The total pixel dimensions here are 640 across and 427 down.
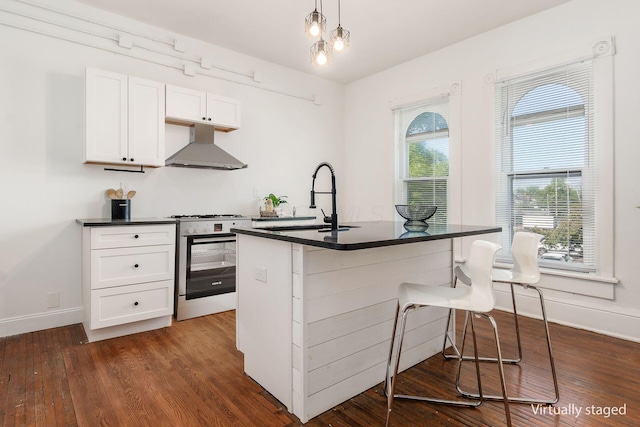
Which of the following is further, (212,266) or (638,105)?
(212,266)

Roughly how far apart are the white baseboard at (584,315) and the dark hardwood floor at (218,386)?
0.14 m

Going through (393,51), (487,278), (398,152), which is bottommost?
(487,278)

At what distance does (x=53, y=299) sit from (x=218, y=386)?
2.13 m

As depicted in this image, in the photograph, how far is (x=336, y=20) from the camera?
3.63 m

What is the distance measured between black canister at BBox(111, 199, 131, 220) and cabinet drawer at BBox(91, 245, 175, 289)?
488mm

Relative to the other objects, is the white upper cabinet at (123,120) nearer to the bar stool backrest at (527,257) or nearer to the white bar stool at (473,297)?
the white bar stool at (473,297)

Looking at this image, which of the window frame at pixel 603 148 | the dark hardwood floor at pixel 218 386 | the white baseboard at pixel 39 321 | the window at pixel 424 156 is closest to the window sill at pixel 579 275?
the window frame at pixel 603 148

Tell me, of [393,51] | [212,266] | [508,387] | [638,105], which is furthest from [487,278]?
[393,51]

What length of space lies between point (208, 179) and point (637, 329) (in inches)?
→ 173

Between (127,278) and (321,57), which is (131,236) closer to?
(127,278)

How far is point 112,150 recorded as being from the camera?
316cm

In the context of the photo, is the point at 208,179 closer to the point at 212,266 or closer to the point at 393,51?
the point at 212,266

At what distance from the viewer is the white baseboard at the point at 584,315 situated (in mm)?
2896

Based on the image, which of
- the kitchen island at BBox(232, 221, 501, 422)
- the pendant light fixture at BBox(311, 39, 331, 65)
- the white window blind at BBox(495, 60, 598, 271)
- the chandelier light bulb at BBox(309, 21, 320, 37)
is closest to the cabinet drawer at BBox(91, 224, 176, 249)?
the kitchen island at BBox(232, 221, 501, 422)
